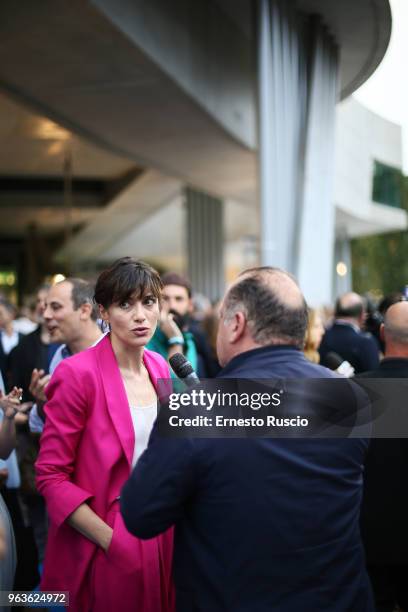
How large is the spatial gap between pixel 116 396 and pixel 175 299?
2.86 meters

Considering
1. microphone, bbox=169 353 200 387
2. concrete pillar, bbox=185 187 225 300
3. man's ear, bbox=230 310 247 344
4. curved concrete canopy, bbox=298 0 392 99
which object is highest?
curved concrete canopy, bbox=298 0 392 99

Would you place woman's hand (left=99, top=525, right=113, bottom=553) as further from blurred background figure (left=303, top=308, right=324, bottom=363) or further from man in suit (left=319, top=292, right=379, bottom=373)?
man in suit (left=319, top=292, right=379, bottom=373)

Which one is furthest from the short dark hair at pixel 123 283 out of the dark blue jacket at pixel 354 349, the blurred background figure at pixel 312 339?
the dark blue jacket at pixel 354 349

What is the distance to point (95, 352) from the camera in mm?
2842

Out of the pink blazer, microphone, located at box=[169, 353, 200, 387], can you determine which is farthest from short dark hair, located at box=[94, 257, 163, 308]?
microphone, located at box=[169, 353, 200, 387]

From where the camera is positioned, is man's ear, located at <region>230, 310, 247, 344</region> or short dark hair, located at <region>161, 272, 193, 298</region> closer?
Answer: man's ear, located at <region>230, 310, 247, 344</region>

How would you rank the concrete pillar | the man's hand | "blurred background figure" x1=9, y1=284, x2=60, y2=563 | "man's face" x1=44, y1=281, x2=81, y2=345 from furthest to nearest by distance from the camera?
the concrete pillar → "blurred background figure" x1=9, y1=284, x2=60, y2=563 → "man's face" x1=44, y1=281, x2=81, y2=345 → the man's hand

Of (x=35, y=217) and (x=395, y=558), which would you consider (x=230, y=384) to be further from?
(x=35, y=217)

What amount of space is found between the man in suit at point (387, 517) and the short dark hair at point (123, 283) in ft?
3.69

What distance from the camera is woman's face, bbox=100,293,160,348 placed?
113 inches

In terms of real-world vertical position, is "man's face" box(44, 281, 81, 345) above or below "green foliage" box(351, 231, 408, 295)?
below

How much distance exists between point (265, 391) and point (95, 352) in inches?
41.9

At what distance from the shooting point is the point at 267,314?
206 centimetres

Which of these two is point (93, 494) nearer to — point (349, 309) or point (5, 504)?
point (5, 504)
